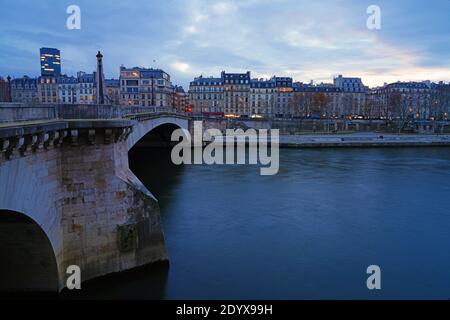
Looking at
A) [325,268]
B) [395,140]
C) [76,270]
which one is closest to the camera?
[76,270]

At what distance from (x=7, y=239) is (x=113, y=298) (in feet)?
12.0

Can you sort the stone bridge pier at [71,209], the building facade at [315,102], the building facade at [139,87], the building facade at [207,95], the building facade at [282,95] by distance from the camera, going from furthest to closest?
1. the building facade at [282,95]
2. the building facade at [207,95]
3. the building facade at [315,102]
4. the building facade at [139,87]
5. the stone bridge pier at [71,209]

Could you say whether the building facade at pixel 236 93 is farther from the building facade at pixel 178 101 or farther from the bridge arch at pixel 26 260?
the bridge arch at pixel 26 260

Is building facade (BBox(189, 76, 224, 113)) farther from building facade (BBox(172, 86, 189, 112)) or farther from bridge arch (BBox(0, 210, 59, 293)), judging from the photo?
bridge arch (BBox(0, 210, 59, 293))

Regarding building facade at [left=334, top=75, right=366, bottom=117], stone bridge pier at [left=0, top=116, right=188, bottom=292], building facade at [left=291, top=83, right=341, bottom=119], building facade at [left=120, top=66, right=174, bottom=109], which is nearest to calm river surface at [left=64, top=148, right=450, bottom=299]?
stone bridge pier at [left=0, top=116, right=188, bottom=292]

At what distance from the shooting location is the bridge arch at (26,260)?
11.2 metres

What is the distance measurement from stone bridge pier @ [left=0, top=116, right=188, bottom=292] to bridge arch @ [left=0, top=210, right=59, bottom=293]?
1.1 inches

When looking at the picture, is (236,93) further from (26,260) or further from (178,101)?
(26,260)

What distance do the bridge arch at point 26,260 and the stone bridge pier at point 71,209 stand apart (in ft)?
0.09

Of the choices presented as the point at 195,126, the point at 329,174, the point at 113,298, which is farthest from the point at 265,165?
the point at 113,298

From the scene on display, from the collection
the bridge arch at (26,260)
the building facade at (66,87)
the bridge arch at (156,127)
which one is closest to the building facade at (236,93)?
the building facade at (66,87)

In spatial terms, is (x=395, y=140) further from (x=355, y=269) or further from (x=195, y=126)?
(x=355, y=269)

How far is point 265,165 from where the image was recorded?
41.8m

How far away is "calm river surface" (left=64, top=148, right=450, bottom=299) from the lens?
1400 centimetres
